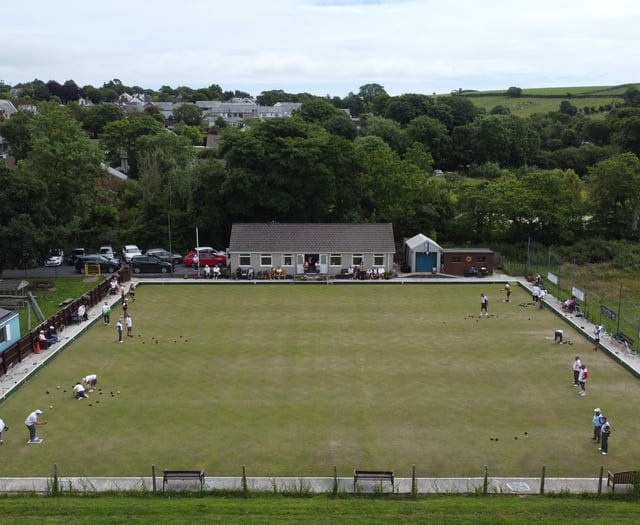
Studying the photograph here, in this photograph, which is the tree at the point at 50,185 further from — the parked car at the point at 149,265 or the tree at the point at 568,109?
the tree at the point at 568,109

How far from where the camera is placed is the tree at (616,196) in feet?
166

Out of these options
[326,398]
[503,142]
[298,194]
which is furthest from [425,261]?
[503,142]

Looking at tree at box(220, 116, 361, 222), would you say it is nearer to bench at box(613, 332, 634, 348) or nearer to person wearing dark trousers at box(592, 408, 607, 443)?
bench at box(613, 332, 634, 348)

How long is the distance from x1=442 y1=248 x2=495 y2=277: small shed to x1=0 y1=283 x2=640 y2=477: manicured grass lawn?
29.9 ft

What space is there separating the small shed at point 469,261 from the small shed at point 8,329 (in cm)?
2767

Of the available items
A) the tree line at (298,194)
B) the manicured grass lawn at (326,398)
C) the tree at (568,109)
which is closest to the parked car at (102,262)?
the tree line at (298,194)

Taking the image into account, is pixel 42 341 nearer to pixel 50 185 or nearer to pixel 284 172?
pixel 50 185

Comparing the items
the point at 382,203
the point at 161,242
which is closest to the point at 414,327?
the point at 382,203

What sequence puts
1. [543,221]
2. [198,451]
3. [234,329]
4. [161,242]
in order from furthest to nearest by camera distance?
[161,242], [543,221], [234,329], [198,451]

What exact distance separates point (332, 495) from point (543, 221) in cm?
3902

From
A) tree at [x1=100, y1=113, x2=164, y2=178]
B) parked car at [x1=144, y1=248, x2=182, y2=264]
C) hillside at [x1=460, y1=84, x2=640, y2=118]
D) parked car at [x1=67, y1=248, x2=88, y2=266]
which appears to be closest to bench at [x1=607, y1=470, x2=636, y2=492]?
parked car at [x1=144, y1=248, x2=182, y2=264]

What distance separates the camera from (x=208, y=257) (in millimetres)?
47781

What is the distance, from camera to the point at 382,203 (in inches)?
2101

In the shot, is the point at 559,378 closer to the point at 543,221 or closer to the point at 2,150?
the point at 543,221
